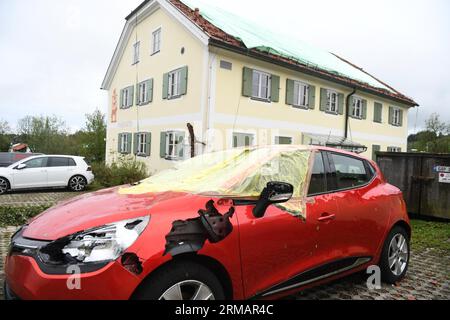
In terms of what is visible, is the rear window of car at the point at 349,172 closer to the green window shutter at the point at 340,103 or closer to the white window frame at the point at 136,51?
the green window shutter at the point at 340,103

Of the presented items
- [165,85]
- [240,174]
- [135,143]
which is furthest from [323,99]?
[240,174]

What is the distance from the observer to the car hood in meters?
2.37

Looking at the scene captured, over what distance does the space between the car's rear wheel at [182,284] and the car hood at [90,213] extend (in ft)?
1.42

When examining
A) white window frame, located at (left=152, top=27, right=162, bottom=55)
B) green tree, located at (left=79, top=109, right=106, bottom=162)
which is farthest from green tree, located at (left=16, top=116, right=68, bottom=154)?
white window frame, located at (left=152, top=27, right=162, bottom=55)

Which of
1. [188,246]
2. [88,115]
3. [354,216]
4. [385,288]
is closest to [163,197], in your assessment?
[188,246]

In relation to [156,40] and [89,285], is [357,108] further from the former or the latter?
[89,285]

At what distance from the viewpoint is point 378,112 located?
22453mm

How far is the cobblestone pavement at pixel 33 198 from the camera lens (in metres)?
10.3

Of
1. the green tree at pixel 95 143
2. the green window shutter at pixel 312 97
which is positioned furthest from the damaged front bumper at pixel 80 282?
the green tree at pixel 95 143

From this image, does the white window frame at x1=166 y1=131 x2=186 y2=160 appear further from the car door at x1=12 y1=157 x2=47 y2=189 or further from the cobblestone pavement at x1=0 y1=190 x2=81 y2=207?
the car door at x1=12 y1=157 x2=47 y2=189

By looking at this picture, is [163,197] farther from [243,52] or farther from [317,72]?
[317,72]

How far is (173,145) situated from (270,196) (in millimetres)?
13186

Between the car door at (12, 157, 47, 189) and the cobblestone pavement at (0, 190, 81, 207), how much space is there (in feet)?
1.07

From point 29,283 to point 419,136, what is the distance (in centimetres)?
4015
